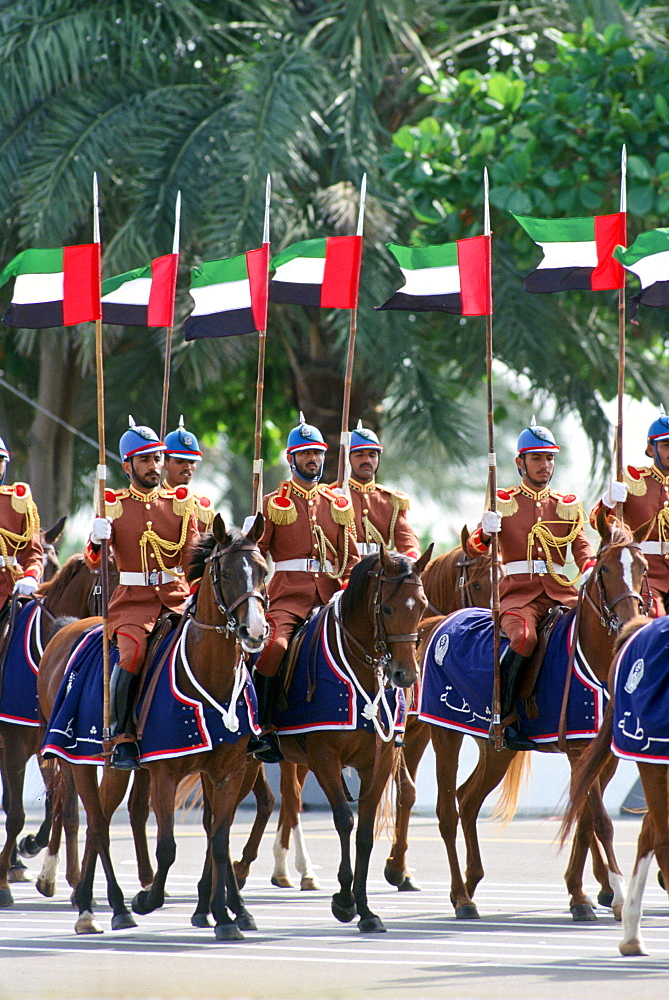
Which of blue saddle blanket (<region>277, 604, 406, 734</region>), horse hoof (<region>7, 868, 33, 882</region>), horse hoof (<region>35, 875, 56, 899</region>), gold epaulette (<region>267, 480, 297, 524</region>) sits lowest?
horse hoof (<region>7, 868, 33, 882</region>)

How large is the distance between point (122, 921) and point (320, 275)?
16.3ft

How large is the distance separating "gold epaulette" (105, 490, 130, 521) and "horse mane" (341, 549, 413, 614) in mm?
1470

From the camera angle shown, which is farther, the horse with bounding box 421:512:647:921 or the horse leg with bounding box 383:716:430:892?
the horse leg with bounding box 383:716:430:892

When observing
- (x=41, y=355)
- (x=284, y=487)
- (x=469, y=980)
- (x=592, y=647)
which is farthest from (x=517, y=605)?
(x=41, y=355)

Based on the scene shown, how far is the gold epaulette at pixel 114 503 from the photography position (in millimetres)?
10156

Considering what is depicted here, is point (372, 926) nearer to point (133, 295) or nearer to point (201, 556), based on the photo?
point (201, 556)

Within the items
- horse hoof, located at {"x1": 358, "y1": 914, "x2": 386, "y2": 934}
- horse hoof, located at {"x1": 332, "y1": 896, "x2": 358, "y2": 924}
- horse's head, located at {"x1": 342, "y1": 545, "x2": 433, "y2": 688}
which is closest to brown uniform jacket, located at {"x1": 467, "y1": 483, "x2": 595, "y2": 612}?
horse's head, located at {"x1": 342, "y1": 545, "x2": 433, "y2": 688}

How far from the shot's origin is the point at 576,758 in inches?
406

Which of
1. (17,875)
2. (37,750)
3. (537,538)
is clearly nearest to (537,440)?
(537,538)

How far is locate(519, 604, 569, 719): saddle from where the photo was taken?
10484mm

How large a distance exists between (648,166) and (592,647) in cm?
731

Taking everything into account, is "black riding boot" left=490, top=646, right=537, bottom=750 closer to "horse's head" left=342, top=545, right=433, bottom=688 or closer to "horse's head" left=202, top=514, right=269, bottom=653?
"horse's head" left=342, top=545, right=433, bottom=688

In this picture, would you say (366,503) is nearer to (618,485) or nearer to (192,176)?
(618,485)

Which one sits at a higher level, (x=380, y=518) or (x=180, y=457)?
(x=180, y=457)
